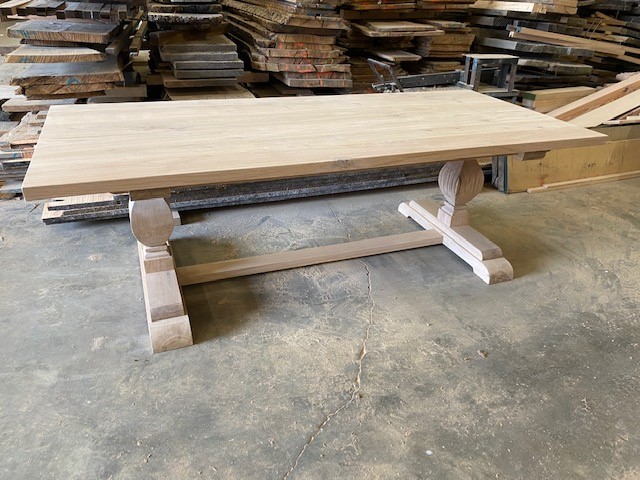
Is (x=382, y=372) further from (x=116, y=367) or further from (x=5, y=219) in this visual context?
(x=5, y=219)

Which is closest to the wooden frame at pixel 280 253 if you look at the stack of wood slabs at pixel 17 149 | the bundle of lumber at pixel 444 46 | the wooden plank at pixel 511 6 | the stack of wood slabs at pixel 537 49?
the stack of wood slabs at pixel 17 149

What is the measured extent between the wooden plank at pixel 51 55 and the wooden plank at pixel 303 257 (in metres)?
1.44

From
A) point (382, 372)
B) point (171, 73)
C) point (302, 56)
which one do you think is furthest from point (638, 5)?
point (382, 372)

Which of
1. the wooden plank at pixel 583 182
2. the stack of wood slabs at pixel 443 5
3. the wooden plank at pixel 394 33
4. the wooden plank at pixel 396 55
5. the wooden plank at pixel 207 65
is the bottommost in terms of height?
the wooden plank at pixel 583 182

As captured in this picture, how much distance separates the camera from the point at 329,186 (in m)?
3.36

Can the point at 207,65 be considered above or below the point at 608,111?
above

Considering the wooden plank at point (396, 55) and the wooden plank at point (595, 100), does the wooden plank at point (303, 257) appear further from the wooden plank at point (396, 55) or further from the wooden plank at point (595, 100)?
the wooden plank at point (595, 100)

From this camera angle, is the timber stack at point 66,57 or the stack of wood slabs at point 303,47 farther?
the stack of wood slabs at point 303,47

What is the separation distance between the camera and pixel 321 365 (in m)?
1.93

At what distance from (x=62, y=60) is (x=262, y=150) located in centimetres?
172

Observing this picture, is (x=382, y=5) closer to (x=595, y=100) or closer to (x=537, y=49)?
(x=537, y=49)

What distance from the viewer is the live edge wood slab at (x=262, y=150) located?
1.64 meters

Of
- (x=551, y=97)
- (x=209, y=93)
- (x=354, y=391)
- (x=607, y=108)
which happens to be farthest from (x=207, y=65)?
(x=607, y=108)

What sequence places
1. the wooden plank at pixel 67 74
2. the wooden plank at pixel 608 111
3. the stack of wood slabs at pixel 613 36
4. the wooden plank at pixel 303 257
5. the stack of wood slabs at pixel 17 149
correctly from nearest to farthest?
the wooden plank at pixel 303 257 < the wooden plank at pixel 67 74 < the stack of wood slabs at pixel 17 149 < the wooden plank at pixel 608 111 < the stack of wood slabs at pixel 613 36
